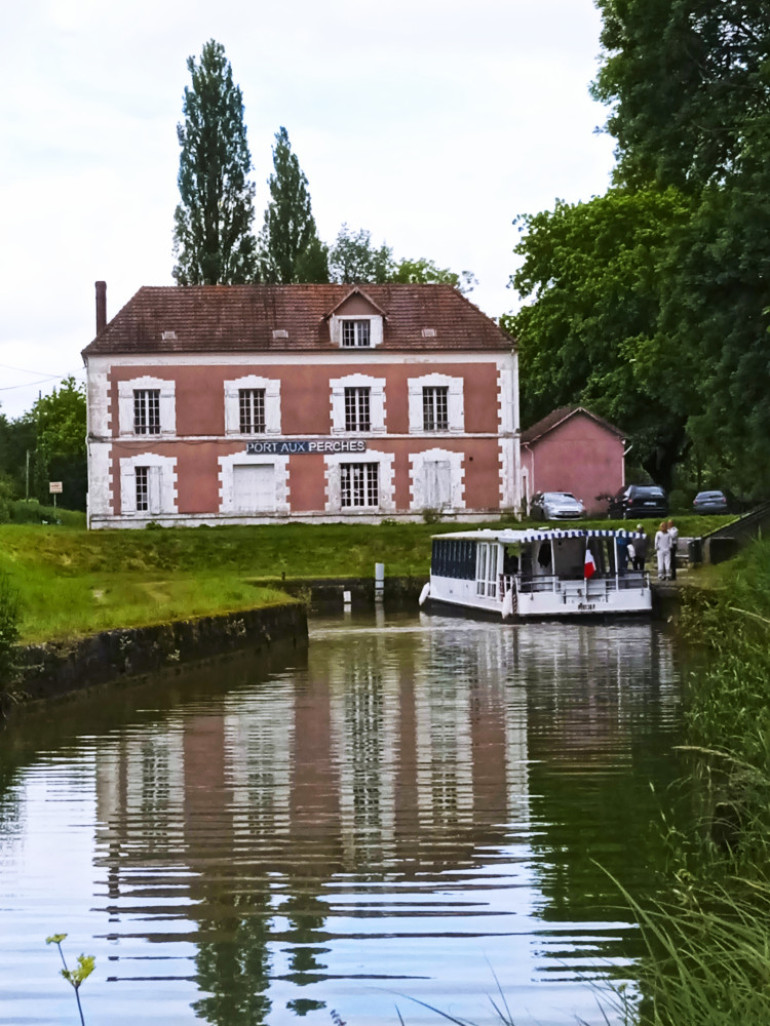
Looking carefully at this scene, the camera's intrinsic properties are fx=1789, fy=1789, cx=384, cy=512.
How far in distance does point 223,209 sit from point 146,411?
16221mm

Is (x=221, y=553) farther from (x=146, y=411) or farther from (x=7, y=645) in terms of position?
(x=7, y=645)

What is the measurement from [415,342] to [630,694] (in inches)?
1591

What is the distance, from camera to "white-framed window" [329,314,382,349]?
6075cm

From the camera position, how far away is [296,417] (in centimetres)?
6038

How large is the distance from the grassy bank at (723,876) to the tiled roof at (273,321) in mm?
42733

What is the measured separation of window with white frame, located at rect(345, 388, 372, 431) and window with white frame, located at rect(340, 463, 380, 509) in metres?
1.33

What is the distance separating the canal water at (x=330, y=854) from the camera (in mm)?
7762

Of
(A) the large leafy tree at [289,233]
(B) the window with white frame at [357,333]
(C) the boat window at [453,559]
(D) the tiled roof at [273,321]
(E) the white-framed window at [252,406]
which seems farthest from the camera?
(A) the large leafy tree at [289,233]

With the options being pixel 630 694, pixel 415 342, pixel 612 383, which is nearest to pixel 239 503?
pixel 415 342

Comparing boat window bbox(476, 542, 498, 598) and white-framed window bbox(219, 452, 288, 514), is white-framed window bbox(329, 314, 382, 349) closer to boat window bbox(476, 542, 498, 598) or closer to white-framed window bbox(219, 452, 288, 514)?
white-framed window bbox(219, 452, 288, 514)

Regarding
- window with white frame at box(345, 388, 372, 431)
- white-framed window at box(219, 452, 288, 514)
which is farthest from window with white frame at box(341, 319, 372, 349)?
white-framed window at box(219, 452, 288, 514)

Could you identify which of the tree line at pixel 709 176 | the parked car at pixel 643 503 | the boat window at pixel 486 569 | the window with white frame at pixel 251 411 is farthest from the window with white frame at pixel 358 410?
the tree line at pixel 709 176

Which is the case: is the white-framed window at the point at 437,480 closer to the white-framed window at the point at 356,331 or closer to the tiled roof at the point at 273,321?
the tiled roof at the point at 273,321

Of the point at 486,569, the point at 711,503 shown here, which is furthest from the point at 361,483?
the point at 486,569
